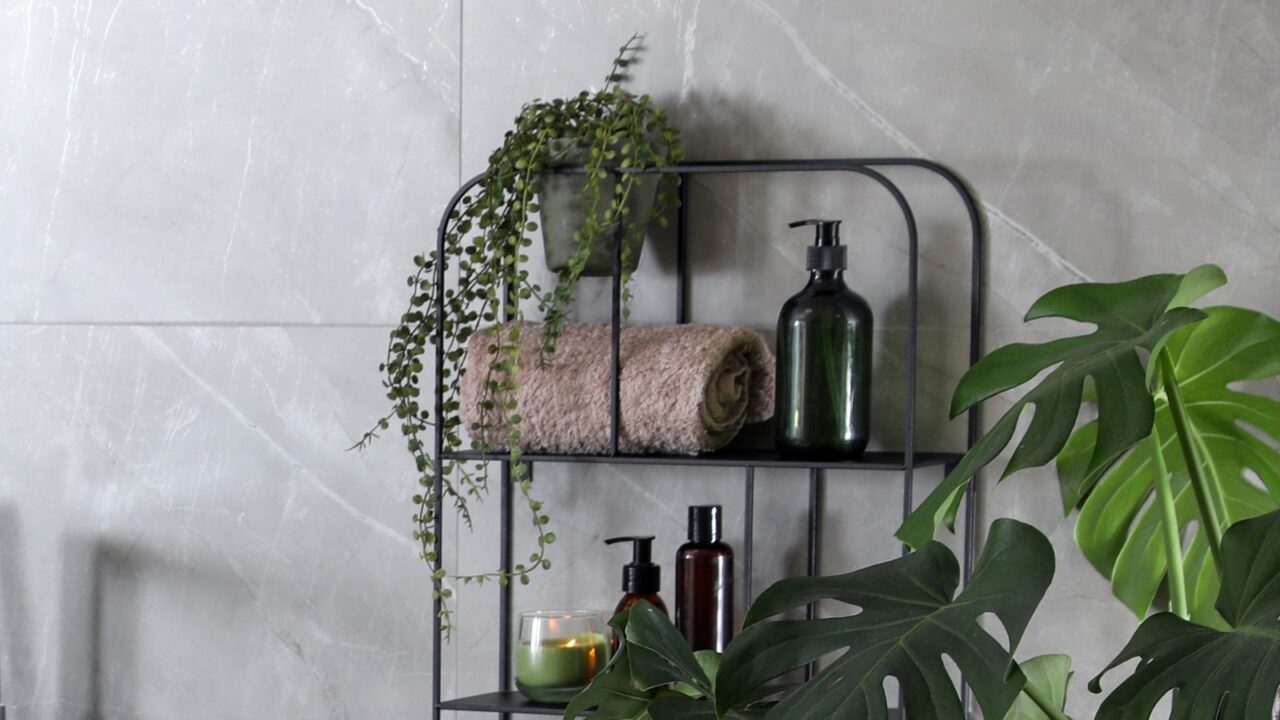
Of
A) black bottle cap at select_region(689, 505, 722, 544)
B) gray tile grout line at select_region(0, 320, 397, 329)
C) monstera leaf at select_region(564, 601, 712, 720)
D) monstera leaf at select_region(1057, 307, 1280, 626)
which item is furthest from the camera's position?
gray tile grout line at select_region(0, 320, 397, 329)

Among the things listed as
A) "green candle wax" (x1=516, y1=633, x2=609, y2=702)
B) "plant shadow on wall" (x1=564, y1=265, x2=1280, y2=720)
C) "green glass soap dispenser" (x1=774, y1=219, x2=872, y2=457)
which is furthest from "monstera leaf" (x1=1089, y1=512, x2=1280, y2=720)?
"green candle wax" (x1=516, y1=633, x2=609, y2=702)

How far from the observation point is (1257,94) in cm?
123

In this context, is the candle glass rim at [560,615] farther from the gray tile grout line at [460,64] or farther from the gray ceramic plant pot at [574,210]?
the gray tile grout line at [460,64]

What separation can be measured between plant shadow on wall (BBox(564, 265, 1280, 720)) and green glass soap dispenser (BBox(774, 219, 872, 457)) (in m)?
0.25

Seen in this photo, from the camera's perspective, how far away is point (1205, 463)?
118 centimetres

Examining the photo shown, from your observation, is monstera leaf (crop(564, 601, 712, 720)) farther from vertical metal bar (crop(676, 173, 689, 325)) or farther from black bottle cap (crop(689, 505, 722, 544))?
vertical metal bar (crop(676, 173, 689, 325))

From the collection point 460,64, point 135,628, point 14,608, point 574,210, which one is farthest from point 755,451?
point 14,608

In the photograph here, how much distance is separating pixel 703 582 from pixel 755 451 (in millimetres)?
139

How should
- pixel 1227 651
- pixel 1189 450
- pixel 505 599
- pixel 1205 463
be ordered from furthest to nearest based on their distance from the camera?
pixel 505 599
pixel 1205 463
pixel 1189 450
pixel 1227 651

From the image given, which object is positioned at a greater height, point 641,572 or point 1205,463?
point 1205,463

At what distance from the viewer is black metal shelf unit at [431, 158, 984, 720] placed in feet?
3.96

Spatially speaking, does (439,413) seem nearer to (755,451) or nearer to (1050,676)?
(755,451)

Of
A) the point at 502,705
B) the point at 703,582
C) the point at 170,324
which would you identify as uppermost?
the point at 170,324

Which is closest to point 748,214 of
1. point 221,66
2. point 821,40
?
point 821,40
